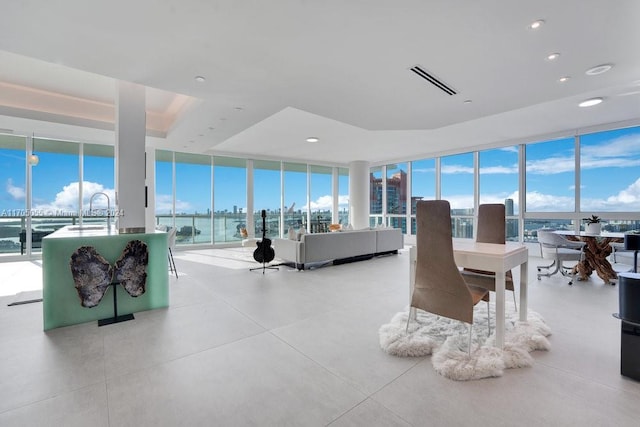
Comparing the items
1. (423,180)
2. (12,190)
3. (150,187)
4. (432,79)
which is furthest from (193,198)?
(432,79)

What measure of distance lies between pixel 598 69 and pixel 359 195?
742cm

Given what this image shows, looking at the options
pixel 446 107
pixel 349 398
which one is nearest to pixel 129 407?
pixel 349 398

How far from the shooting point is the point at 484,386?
6.08 ft

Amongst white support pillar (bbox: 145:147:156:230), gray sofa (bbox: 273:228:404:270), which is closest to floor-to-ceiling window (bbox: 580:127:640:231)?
gray sofa (bbox: 273:228:404:270)

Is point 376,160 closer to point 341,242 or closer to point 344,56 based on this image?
point 341,242

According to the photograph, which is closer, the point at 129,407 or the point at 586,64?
the point at 129,407

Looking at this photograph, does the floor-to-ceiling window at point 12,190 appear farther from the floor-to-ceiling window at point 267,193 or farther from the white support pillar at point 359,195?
the white support pillar at point 359,195

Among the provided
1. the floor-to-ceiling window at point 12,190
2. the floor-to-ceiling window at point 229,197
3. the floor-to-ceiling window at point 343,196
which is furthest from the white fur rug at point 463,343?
the floor-to-ceiling window at point 343,196

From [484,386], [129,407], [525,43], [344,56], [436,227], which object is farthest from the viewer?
[344,56]

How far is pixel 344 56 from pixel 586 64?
2364mm

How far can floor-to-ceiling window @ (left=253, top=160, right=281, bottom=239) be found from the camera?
948cm

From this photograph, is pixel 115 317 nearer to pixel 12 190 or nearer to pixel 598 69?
pixel 598 69

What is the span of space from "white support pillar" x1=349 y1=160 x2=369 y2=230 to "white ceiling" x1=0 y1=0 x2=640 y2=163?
510 cm

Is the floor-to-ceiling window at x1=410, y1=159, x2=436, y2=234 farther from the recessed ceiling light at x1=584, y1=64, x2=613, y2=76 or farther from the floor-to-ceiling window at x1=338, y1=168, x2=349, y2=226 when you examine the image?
the recessed ceiling light at x1=584, y1=64, x2=613, y2=76
